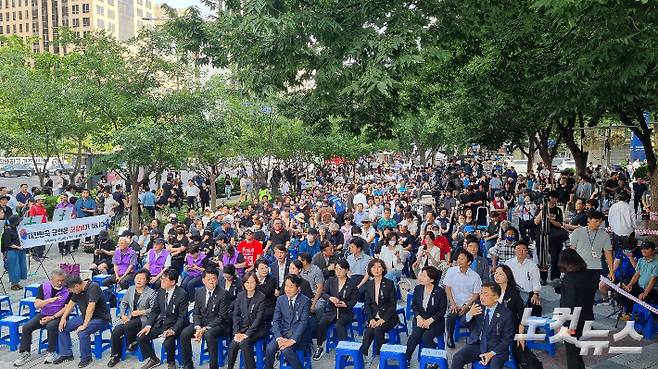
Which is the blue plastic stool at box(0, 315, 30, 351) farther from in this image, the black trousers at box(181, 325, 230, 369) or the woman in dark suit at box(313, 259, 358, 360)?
the woman in dark suit at box(313, 259, 358, 360)

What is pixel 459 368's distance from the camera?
691 cm

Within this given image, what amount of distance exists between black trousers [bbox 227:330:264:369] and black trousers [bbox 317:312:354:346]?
1031 mm

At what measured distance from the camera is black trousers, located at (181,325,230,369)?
8039 mm

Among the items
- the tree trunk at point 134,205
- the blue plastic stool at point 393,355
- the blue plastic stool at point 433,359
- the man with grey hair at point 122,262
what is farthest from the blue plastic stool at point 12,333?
the tree trunk at point 134,205

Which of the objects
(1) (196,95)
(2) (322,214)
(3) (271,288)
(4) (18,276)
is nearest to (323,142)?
(1) (196,95)

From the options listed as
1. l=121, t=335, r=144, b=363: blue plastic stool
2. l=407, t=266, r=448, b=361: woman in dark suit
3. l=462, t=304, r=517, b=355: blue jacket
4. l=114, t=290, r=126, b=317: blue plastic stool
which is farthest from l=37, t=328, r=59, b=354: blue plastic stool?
l=462, t=304, r=517, b=355: blue jacket

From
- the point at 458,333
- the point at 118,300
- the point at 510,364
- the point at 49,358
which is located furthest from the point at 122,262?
the point at 510,364

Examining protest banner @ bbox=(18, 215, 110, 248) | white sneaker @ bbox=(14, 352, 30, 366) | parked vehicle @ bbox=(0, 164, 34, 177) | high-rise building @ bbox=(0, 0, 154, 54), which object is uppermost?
high-rise building @ bbox=(0, 0, 154, 54)

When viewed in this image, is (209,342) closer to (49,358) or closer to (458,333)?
(49,358)

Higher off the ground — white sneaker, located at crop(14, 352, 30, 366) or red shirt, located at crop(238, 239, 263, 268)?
red shirt, located at crop(238, 239, 263, 268)

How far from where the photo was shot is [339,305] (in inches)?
339

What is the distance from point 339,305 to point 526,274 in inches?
110

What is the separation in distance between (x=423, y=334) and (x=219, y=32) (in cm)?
563

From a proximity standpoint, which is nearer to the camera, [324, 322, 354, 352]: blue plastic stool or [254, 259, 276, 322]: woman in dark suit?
[254, 259, 276, 322]: woman in dark suit
